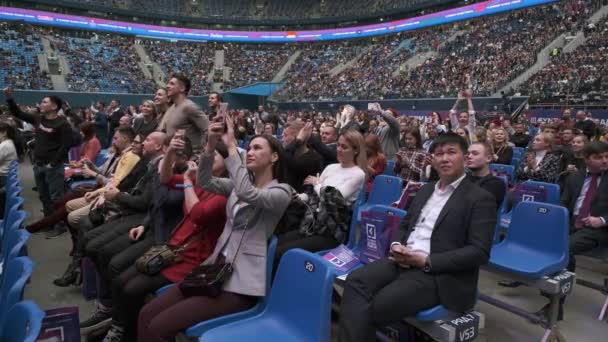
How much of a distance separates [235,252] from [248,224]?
0.52 feet

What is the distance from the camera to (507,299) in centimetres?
365

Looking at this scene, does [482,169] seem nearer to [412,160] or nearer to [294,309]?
[412,160]

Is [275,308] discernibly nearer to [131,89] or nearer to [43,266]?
[43,266]

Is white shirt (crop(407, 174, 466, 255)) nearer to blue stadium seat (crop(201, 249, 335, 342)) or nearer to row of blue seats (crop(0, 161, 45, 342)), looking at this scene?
blue stadium seat (crop(201, 249, 335, 342))

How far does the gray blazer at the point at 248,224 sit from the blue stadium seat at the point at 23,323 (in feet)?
3.08

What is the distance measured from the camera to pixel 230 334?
2000 millimetres

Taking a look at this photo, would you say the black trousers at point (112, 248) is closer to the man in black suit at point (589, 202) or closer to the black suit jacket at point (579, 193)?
the man in black suit at point (589, 202)

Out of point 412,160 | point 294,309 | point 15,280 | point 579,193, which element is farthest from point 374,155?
point 15,280

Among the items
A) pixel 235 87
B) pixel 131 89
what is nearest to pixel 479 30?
pixel 235 87

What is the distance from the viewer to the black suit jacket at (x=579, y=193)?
11.4 feet

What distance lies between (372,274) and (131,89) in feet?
101

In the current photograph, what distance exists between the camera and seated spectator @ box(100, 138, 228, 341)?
2529 millimetres

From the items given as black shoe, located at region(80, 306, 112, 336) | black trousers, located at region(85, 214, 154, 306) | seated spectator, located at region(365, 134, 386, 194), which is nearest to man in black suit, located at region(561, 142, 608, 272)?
seated spectator, located at region(365, 134, 386, 194)

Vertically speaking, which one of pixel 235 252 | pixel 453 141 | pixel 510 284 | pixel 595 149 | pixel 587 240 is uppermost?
pixel 453 141
